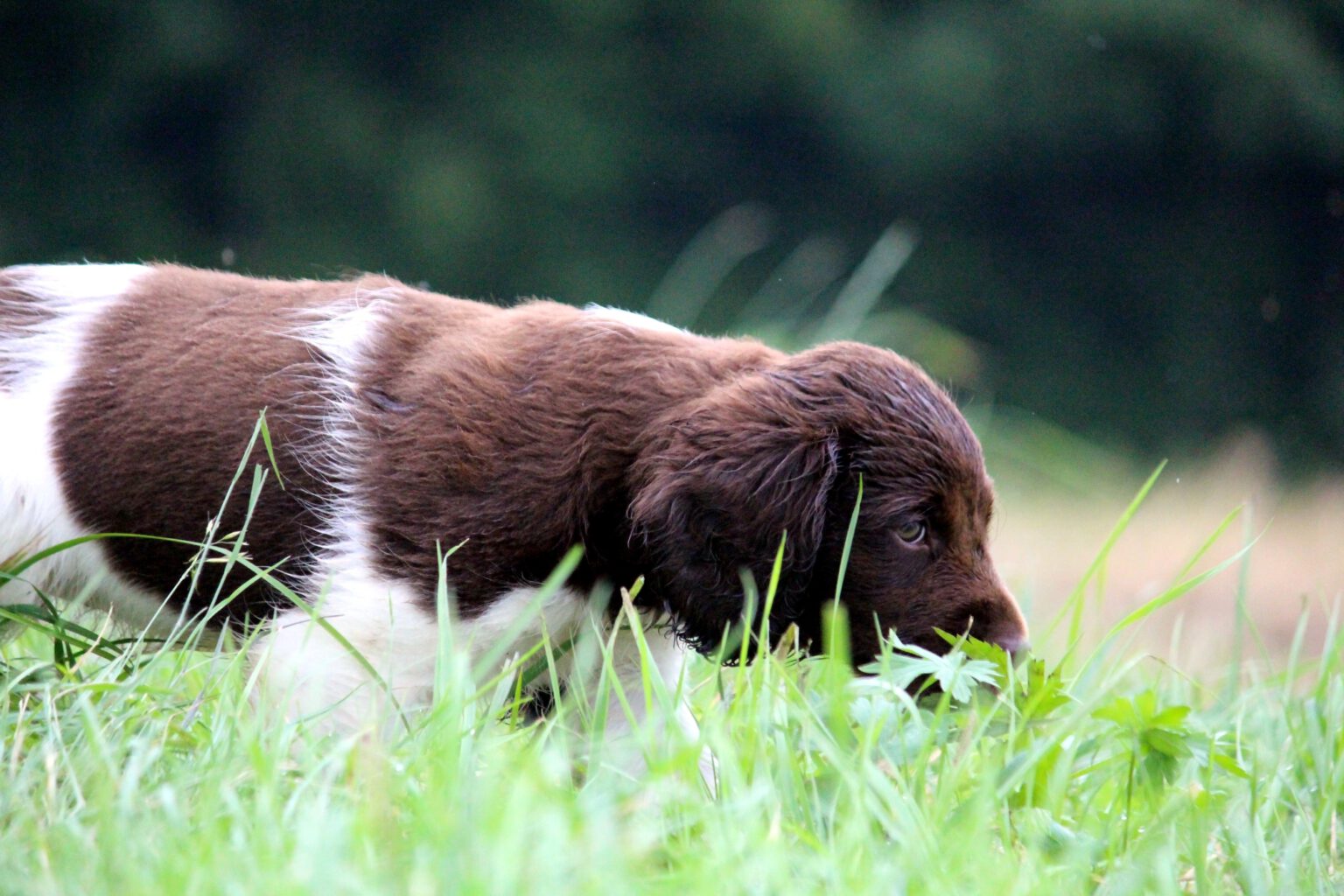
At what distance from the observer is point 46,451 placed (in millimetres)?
3072

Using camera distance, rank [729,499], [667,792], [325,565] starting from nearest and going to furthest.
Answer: [667,792] → [729,499] → [325,565]

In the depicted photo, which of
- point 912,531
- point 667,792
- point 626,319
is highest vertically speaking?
point 626,319

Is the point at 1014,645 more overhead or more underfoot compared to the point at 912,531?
more underfoot

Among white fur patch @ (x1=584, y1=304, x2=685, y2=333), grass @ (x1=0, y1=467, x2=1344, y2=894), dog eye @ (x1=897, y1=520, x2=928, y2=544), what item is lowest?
grass @ (x1=0, y1=467, x2=1344, y2=894)

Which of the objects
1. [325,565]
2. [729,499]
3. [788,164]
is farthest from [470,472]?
[788,164]

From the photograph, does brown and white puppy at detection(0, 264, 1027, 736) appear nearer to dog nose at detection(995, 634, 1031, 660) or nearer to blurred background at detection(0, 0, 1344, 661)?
dog nose at detection(995, 634, 1031, 660)

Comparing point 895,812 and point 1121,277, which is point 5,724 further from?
point 1121,277

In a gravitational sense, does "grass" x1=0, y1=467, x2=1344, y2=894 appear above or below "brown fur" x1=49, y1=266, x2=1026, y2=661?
below

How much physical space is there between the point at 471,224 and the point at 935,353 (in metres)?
8.16

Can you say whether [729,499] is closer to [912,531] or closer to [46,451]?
[912,531]

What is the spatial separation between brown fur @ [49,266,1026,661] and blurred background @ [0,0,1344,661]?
32.3ft

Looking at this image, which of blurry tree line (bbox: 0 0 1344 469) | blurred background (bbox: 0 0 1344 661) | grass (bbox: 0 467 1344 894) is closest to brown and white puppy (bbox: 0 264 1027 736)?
grass (bbox: 0 467 1344 894)

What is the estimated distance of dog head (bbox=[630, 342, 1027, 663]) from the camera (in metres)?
2.78

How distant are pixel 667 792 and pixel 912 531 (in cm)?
94
